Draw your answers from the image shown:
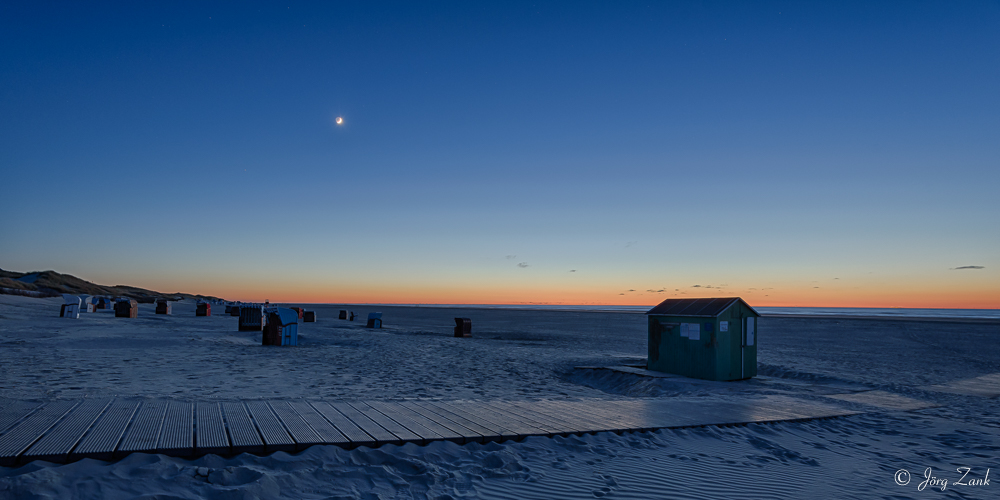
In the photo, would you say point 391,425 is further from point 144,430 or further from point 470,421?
point 144,430

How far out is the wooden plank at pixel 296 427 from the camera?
4414 millimetres

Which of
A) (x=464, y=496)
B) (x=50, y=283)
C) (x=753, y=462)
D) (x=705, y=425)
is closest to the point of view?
(x=464, y=496)

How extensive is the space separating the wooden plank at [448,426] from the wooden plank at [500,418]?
0.39m

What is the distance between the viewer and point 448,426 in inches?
211

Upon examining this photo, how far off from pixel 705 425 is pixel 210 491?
16.4ft

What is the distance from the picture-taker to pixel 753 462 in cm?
503

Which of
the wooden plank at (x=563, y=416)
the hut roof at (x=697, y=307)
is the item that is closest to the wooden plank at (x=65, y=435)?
the wooden plank at (x=563, y=416)

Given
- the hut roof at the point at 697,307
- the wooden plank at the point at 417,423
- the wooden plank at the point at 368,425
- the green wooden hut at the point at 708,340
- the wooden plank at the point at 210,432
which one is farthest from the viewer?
the hut roof at the point at 697,307

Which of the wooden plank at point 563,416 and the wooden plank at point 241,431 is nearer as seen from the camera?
the wooden plank at point 241,431

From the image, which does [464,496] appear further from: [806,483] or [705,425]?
[705,425]

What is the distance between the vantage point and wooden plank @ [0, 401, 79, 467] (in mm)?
3715

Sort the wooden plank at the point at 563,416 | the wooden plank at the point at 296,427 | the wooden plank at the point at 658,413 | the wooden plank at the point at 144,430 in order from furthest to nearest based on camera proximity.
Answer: the wooden plank at the point at 658,413 < the wooden plank at the point at 563,416 < the wooden plank at the point at 296,427 < the wooden plank at the point at 144,430

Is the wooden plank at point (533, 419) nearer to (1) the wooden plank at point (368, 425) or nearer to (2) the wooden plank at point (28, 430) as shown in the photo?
(1) the wooden plank at point (368, 425)

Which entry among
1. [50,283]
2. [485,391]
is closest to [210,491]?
[485,391]
